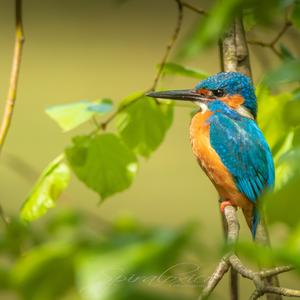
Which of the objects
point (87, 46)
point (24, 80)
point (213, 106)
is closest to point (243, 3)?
point (213, 106)

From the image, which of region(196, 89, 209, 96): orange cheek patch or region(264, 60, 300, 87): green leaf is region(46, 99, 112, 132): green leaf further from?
region(264, 60, 300, 87): green leaf

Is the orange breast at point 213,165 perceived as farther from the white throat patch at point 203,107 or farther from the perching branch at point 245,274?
the perching branch at point 245,274

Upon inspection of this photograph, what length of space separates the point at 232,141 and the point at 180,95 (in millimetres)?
171

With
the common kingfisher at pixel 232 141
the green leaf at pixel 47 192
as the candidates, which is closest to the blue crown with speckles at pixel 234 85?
the common kingfisher at pixel 232 141

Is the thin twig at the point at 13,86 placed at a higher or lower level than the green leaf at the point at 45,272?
lower

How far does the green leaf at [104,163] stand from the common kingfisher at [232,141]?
0.25 m

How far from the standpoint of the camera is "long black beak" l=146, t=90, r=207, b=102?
1364 mm

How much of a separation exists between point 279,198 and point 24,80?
2452mm

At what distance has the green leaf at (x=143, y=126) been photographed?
130 cm

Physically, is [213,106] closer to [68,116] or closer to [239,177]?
[239,177]

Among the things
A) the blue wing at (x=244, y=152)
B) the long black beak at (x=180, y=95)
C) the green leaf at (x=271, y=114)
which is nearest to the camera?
the green leaf at (x=271, y=114)

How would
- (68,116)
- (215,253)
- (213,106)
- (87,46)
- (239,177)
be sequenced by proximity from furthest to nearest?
(87,46) → (213,106) → (239,177) → (68,116) → (215,253)

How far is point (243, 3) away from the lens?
35 centimetres

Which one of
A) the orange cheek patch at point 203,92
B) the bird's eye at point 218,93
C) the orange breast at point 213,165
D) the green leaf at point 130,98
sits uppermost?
the green leaf at point 130,98
